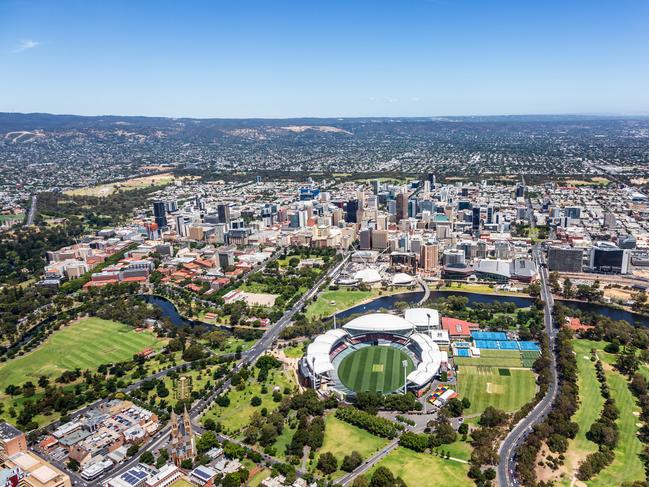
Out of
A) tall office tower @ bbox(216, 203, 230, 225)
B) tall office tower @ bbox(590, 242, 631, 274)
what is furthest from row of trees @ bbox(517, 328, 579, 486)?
tall office tower @ bbox(216, 203, 230, 225)

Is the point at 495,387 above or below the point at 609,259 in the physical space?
below

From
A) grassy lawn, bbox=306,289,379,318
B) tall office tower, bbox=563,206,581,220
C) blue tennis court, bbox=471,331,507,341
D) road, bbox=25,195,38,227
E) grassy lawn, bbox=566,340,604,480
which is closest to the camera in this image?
grassy lawn, bbox=566,340,604,480

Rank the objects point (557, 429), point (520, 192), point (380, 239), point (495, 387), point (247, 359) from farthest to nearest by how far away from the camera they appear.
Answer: point (520, 192)
point (380, 239)
point (247, 359)
point (495, 387)
point (557, 429)

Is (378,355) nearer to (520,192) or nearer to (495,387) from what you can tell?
(495,387)

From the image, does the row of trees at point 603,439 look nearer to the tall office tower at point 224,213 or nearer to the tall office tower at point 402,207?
the tall office tower at point 402,207

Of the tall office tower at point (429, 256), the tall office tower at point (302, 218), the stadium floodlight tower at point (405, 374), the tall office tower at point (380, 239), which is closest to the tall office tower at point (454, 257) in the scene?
the tall office tower at point (429, 256)


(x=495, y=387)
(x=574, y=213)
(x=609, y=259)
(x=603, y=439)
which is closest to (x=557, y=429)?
(x=603, y=439)

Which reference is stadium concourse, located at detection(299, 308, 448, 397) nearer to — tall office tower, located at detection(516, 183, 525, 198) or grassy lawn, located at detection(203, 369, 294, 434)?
grassy lawn, located at detection(203, 369, 294, 434)

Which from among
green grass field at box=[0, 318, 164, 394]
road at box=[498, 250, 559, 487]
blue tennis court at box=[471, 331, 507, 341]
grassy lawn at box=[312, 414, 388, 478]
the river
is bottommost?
green grass field at box=[0, 318, 164, 394]
